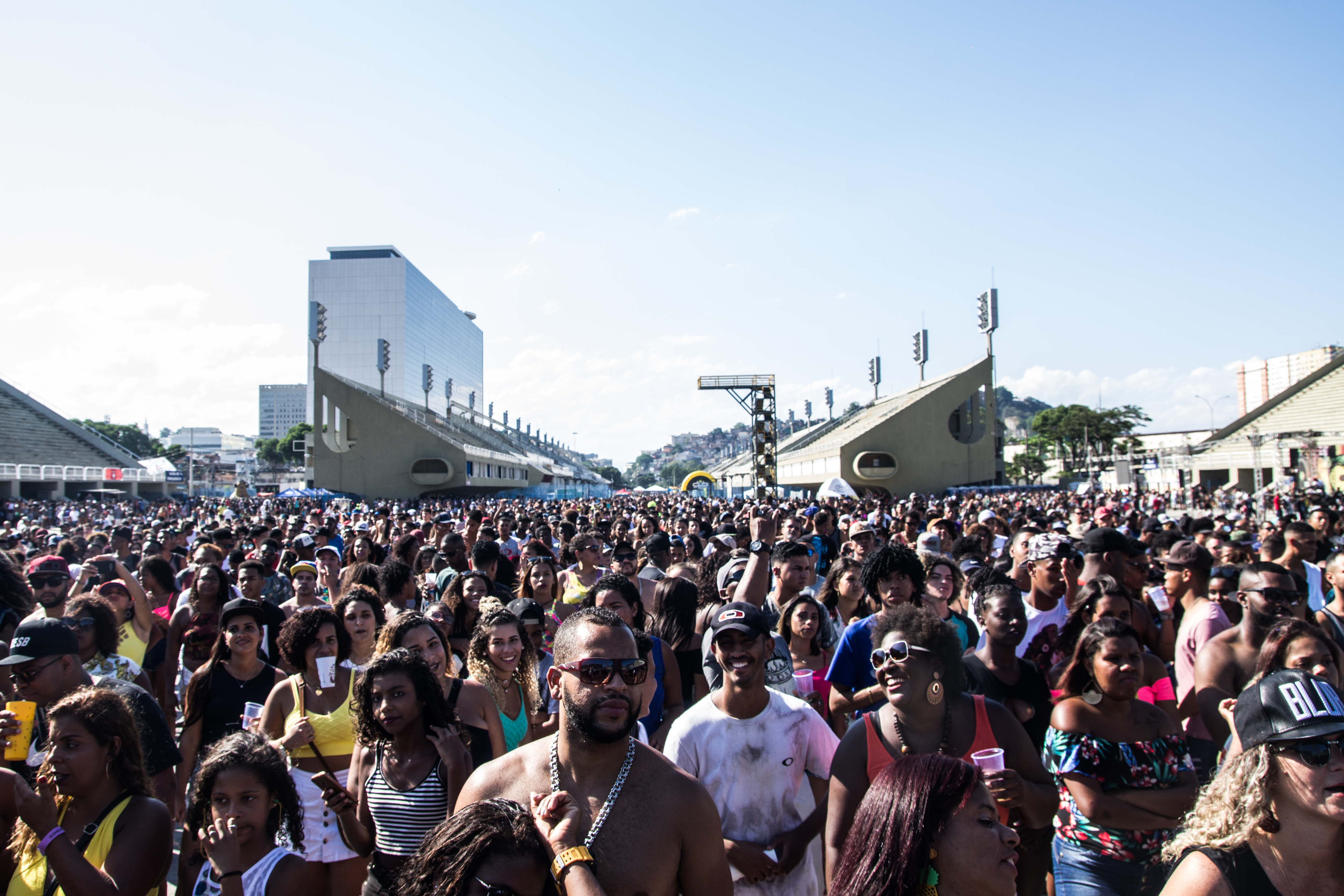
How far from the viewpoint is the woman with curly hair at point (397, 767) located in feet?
10.1

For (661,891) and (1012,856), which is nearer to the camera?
(1012,856)

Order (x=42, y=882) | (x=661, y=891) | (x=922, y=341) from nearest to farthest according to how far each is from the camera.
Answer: (x=661, y=891) < (x=42, y=882) < (x=922, y=341)

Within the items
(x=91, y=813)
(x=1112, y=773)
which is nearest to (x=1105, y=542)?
(x=1112, y=773)

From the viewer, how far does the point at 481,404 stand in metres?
194

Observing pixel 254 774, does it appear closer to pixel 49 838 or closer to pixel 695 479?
pixel 49 838

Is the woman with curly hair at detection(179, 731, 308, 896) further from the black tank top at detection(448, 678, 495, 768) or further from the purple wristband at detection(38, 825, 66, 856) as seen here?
the black tank top at detection(448, 678, 495, 768)

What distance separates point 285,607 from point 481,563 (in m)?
1.82

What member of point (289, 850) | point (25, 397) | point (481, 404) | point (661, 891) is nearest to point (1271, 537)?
point (661, 891)

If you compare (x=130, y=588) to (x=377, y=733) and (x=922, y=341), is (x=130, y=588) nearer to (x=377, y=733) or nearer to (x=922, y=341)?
(x=377, y=733)

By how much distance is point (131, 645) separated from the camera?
619cm

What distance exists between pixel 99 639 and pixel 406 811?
3.11 m

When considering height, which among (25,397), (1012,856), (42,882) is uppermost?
(25,397)

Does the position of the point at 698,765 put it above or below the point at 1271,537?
below

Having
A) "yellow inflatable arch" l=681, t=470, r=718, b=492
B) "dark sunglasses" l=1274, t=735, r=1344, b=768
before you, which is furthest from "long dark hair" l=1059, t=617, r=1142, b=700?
"yellow inflatable arch" l=681, t=470, r=718, b=492
